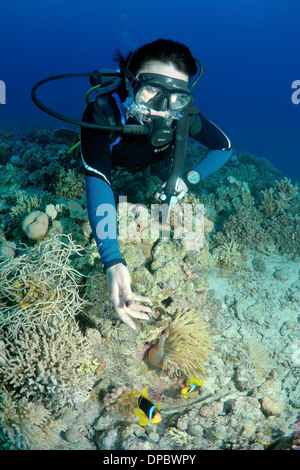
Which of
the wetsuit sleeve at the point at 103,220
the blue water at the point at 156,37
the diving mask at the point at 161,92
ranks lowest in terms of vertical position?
the wetsuit sleeve at the point at 103,220

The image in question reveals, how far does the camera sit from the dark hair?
8.79ft

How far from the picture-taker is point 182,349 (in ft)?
9.68

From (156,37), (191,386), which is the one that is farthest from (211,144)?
(156,37)

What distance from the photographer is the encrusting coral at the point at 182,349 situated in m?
2.94

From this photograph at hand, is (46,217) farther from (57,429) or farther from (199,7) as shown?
(199,7)

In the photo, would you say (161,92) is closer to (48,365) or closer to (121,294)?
(121,294)

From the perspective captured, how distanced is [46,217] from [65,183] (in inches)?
65.6

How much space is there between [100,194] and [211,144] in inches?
103

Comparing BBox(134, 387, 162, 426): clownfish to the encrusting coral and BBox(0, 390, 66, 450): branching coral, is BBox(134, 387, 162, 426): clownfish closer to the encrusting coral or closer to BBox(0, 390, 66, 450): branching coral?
the encrusting coral

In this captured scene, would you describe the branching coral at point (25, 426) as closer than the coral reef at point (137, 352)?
Yes

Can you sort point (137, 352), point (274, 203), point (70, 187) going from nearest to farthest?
point (137, 352)
point (70, 187)
point (274, 203)

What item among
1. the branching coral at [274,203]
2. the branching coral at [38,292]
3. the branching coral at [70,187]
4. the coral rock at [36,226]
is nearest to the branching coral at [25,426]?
the branching coral at [38,292]

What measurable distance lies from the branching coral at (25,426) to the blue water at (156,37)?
67179 millimetres

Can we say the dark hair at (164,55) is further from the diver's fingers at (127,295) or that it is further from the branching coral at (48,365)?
the branching coral at (48,365)
